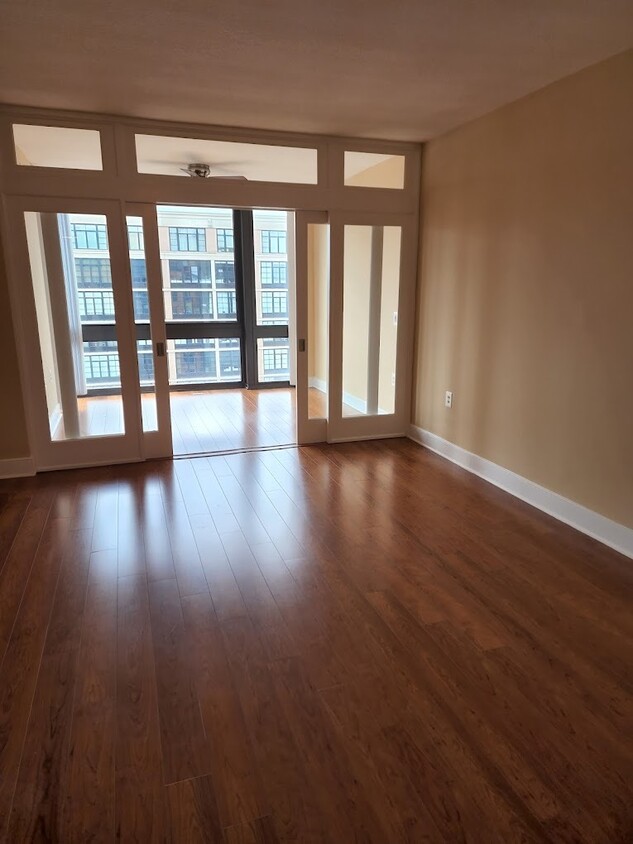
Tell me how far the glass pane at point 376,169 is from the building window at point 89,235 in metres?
2.14

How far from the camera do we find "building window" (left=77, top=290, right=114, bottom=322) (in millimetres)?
4082

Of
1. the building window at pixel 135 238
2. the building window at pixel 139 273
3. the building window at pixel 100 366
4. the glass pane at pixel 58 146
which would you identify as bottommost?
the building window at pixel 100 366

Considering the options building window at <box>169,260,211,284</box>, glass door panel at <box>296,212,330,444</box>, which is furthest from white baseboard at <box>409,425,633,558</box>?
building window at <box>169,260,211,284</box>

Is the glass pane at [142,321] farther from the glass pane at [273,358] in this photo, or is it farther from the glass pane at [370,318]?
the glass pane at [273,358]

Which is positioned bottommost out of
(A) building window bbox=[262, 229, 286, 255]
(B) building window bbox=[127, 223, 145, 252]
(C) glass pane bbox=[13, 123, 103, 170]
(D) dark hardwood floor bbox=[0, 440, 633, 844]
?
(D) dark hardwood floor bbox=[0, 440, 633, 844]

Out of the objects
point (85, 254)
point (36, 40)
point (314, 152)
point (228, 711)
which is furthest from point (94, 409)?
point (228, 711)

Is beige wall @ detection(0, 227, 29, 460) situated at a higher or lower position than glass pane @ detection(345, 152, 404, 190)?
lower

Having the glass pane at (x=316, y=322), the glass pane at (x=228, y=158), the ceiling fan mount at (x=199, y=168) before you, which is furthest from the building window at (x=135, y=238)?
the glass pane at (x=316, y=322)

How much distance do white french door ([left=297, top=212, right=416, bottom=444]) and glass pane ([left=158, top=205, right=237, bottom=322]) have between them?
9.58ft

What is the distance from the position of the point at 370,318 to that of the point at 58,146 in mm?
2894

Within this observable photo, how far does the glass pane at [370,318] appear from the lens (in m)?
4.80

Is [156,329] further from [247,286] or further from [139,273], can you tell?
[247,286]

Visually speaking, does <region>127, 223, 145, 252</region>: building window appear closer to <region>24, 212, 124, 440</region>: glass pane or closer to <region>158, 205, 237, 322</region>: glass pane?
<region>24, 212, 124, 440</region>: glass pane

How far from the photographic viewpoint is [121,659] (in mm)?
2098
